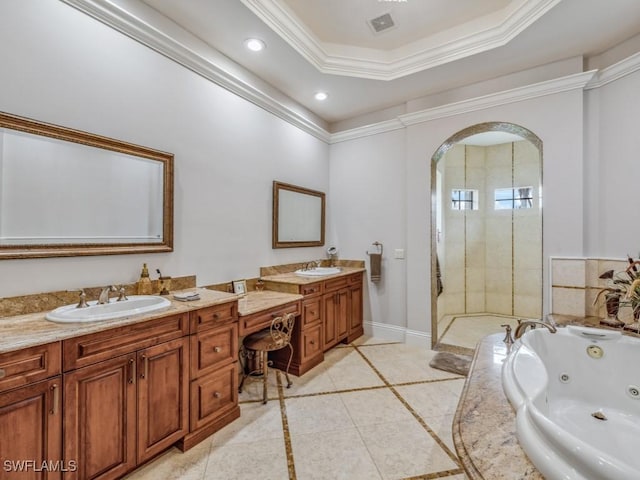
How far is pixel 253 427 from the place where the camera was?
209 centimetres

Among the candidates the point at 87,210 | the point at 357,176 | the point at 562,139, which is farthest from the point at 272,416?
the point at 562,139

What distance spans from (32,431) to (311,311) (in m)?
2.13

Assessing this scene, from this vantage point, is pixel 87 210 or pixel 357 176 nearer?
pixel 87 210

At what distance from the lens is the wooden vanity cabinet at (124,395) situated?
1372mm

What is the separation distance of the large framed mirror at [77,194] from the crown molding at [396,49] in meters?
1.48

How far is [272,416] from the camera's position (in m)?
2.22

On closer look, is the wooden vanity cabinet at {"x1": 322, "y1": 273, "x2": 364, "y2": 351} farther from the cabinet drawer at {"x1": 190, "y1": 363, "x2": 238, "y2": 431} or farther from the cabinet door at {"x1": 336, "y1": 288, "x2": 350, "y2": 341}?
the cabinet drawer at {"x1": 190, "y1": 363, "x2": 238, "y2": 431}

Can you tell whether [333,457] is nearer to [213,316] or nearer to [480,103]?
[213,316]

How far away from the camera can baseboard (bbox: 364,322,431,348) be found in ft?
11.8

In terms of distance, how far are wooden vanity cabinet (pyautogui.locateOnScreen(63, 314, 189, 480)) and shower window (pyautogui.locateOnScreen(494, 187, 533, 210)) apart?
5.25m

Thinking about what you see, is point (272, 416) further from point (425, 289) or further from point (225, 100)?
point (225, 100)

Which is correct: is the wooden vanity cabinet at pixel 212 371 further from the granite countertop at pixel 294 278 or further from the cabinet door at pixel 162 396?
the granite countertop at pixel 294 278

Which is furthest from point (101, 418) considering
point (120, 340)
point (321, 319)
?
point (321, 319)

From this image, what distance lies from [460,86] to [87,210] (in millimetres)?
3788
